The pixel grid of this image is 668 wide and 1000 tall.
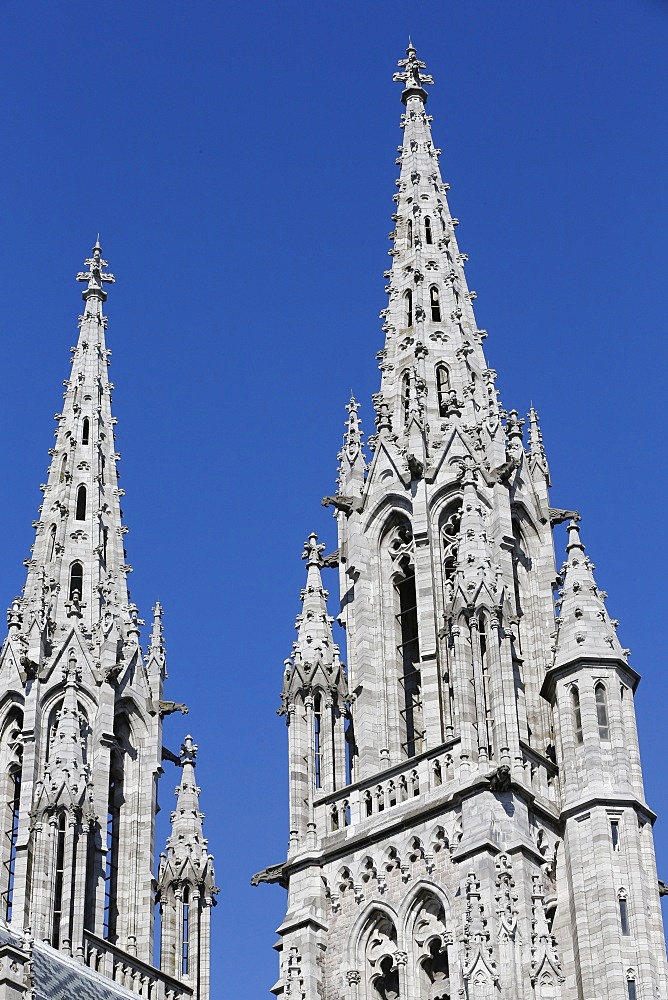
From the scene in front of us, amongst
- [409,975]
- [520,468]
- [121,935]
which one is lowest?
[409,975]

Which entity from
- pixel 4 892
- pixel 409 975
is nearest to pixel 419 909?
pixel 409 975

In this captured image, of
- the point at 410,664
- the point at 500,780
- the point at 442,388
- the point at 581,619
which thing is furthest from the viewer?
the point at 442,388

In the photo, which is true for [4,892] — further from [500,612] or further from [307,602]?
[500,612]

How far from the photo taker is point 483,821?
163 feet

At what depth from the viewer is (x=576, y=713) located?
52.8 meters

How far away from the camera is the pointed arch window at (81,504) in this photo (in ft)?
213

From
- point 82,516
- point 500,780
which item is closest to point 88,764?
point 82,516

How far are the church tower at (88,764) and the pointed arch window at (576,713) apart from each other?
33.0 ft

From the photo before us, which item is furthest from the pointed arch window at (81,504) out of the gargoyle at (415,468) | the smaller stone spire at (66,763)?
the gargoyle at (415,468)

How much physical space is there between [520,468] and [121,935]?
1274 cm

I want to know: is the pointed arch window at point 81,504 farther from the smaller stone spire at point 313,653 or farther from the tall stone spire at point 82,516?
the smaller stone spire at point 313,653

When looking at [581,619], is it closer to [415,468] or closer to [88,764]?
[415,468]

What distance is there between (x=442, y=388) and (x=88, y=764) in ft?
36.1

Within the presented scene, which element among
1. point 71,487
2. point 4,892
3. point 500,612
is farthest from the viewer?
point 71,487
